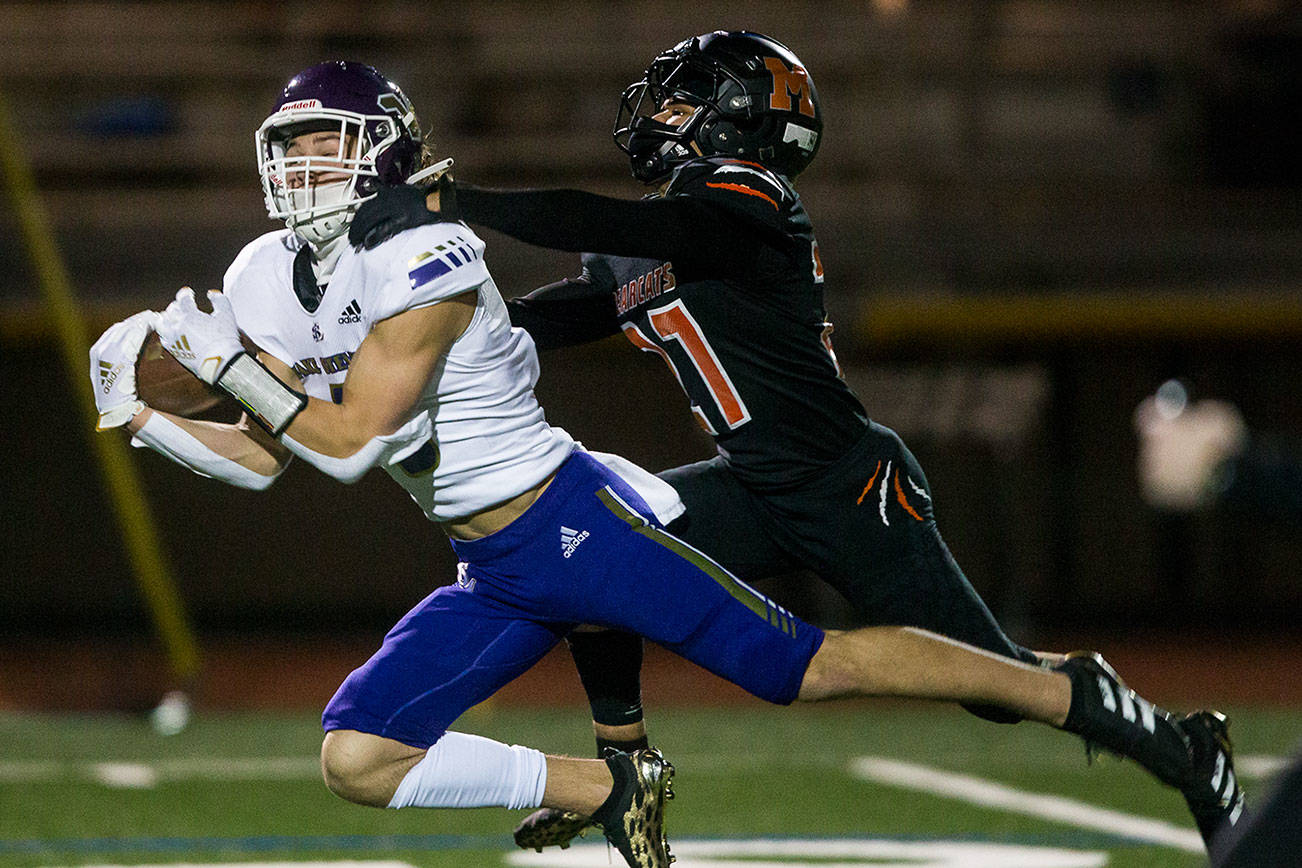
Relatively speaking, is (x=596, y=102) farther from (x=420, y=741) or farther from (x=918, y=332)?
A: (x=420, y=741)

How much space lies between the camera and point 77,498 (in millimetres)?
10812

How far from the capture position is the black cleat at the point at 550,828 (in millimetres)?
3627

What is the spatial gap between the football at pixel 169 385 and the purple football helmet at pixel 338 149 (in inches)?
13.9

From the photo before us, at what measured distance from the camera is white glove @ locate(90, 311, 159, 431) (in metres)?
3.15

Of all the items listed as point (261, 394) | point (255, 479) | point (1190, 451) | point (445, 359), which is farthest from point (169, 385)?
point (1190, 451)

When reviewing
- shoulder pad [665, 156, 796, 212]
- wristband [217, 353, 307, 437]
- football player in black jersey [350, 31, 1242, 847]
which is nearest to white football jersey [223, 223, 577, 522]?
wristband [217, 353, 307, 437]

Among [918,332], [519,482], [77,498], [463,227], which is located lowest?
[77,498]

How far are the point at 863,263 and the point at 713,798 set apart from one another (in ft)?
17.6

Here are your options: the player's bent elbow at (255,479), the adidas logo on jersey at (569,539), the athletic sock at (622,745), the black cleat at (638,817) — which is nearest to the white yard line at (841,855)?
the athletic sock at (622,745)

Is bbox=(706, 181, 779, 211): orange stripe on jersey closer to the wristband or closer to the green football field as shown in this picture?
the wristband

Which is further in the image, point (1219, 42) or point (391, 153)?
point (1219, 42)

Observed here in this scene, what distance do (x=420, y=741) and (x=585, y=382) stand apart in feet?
24.9

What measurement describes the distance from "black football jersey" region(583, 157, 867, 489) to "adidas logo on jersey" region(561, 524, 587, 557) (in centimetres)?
54

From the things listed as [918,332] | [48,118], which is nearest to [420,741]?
[918,332]
